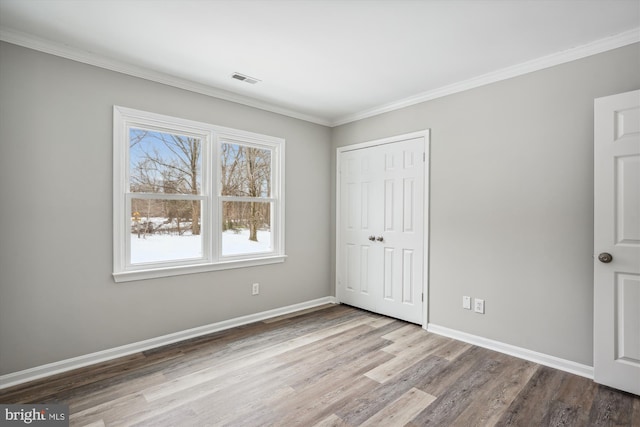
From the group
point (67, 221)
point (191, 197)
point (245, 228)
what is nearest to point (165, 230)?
point (191, 197)

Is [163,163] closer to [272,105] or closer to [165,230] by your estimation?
[165,230]

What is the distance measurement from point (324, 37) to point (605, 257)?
251cm

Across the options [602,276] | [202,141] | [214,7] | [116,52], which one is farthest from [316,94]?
[602,276]

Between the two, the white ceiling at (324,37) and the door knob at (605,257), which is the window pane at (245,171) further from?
the door knob at (605,257)

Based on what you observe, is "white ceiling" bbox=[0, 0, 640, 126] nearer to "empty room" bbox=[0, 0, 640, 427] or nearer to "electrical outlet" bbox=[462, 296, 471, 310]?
"empty room" bbox=[0, 0, 640, 427]

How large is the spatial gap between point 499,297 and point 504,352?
472 millimetres

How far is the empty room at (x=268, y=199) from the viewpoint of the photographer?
216 cm

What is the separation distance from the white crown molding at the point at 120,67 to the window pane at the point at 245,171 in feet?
1.63

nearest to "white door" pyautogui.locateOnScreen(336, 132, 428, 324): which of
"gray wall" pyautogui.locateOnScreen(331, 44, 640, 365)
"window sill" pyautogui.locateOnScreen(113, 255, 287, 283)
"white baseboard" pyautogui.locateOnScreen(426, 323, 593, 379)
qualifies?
"gray wall" pyautogui.locateOnScreen(331, 44, 640, 365)

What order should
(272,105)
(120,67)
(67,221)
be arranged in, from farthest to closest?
(272,105) → (120,67) → (67,221)

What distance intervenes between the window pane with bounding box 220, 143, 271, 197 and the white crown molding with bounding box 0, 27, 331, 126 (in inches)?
19.6

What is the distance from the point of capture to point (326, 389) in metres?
2.33

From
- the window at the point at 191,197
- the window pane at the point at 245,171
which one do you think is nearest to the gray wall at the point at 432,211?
the window at the point at 191,197

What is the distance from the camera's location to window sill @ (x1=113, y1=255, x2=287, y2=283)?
2.83m
